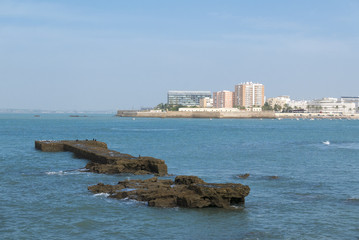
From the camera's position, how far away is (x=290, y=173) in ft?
101

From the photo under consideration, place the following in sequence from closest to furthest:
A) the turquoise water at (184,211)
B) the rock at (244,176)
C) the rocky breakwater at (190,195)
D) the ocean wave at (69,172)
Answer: the turquoise water at (184,211)
the rocky breakwater at (190,195)
the rock at (244,176)
the ocean wave at (69,172)

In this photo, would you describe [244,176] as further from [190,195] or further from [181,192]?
[190,195]

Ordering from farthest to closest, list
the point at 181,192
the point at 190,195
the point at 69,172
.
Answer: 1. the point at 69,172
2. the point at 181,192
3. the point at 190,195

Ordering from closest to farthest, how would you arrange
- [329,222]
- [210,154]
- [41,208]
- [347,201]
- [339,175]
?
[329,222]
[41,208]
[347,201]
[339,175]
[210,154]

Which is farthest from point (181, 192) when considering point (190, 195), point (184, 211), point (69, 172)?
point (69, 172)

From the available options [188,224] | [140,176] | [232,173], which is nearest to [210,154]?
[232,173]

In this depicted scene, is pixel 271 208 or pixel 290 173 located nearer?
pixel 271 208

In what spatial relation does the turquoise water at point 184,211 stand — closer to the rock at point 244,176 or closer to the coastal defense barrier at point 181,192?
the rock at point 244,176

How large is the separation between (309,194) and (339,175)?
8.03 meters

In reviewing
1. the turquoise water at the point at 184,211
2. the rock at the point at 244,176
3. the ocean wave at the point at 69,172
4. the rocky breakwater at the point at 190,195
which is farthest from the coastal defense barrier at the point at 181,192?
the ocean wave at the point at 69,172

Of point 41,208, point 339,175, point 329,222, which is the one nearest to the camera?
point 329,222

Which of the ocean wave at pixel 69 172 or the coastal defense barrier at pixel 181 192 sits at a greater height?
the coastal defense barrier at pixel 181 192

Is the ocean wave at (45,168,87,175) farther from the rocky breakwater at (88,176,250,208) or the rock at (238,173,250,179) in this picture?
the rock at (238,173,250,179)

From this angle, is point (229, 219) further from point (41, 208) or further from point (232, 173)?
point (232, 173)
